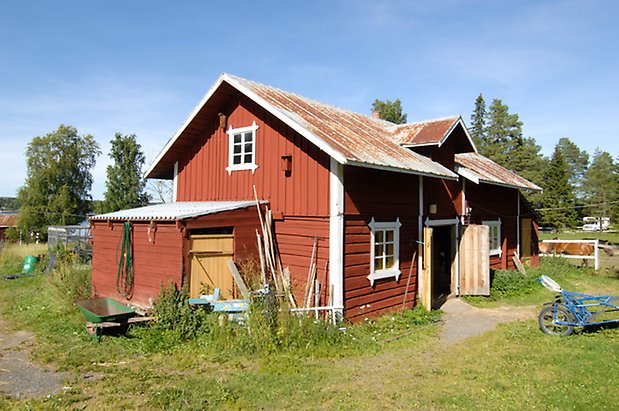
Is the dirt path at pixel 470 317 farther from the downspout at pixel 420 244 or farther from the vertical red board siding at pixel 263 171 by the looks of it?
the vertical red board siding at pixel 263 171

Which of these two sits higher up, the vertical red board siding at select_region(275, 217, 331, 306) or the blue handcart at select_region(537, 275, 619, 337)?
the vertical red board siding at select_region(275, 217, 331, 306)

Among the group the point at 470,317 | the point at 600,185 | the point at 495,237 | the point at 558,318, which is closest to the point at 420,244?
the point at 470,317

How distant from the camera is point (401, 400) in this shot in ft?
19.3

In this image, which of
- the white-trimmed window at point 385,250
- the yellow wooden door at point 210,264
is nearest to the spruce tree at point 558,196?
the white-trimmed window at point 385,250

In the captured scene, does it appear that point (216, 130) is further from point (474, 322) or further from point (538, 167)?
point (538, 167)

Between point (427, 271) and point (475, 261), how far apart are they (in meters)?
2.67

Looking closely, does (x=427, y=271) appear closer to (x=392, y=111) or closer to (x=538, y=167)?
(x=392, y=111)

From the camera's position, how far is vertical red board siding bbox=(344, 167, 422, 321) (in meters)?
9.65

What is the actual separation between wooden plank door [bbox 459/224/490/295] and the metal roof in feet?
7.80

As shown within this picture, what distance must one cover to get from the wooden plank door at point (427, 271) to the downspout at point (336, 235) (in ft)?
9.83

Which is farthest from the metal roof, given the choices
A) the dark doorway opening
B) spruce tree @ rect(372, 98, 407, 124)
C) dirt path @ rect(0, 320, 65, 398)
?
spruce tree @ rect(372, 98, 407, 124)

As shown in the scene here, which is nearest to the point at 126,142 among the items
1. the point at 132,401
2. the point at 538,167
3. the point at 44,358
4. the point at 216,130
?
the point at 216,130

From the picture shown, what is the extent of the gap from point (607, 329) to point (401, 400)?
6398 millimetres

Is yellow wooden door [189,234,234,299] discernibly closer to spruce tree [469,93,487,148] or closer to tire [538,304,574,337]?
tire [538,304,574,337]
